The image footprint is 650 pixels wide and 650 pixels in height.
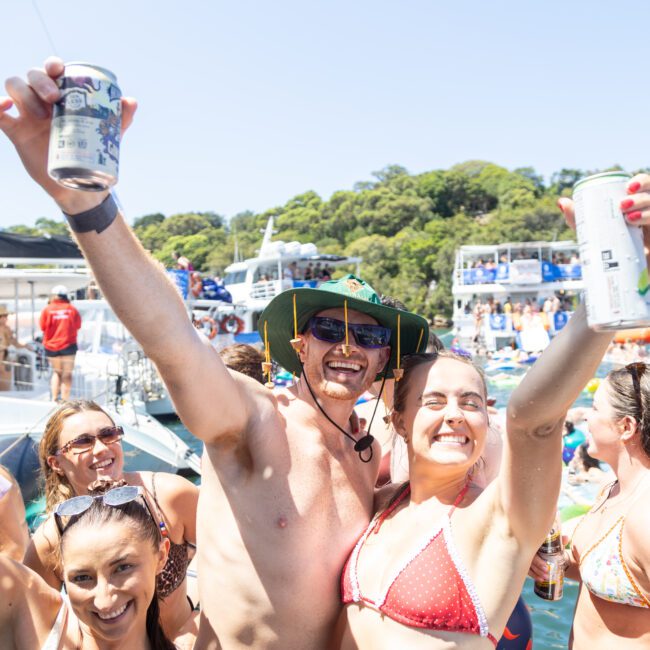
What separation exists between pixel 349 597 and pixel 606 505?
1336 millimetres

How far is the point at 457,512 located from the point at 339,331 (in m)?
0.76

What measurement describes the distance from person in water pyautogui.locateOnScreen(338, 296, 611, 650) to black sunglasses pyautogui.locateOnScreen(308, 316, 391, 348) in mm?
176

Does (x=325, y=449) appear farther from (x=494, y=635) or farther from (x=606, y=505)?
(x=606, y=505)

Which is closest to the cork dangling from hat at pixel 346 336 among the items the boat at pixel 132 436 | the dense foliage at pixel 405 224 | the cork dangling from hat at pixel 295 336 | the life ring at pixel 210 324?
the cork dangling from hat at pixel 295 336

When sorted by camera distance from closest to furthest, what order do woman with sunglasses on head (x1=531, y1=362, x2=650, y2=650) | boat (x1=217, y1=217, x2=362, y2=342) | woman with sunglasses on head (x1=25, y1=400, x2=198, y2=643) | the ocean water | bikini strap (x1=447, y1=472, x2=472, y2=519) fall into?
bikini strap (x1=447, y1=472, x2=472, y2=519) < woman with sunglasses on head (x1=531, y1=362, x2=650, y2=650) < woman with sunglasses on head (x1=25, y1=400, x2=198, y2=643) < the ocean water < boat (x1=217, y1=217, x2=362, y2=342)

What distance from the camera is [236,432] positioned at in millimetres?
1966

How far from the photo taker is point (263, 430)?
2057 mm

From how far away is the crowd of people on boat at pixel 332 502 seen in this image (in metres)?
1.53

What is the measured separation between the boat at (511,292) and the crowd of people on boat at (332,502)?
2742 cm

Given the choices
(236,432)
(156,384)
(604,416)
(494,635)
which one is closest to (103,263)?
(236,432)

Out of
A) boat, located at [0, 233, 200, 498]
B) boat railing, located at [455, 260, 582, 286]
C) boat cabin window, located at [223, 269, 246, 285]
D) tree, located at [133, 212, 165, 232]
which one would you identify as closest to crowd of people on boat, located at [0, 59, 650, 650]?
boat, located at [0, 233, 200, 498]

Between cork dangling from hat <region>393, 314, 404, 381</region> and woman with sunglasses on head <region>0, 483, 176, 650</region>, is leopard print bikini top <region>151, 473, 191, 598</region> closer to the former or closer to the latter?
woman with sunglasses on head <region>0, 483, 176, 650</region>

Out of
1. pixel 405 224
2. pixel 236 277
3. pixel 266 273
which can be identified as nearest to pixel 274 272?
pixel 266 273

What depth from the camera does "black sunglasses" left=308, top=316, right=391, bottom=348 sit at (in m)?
2.30
